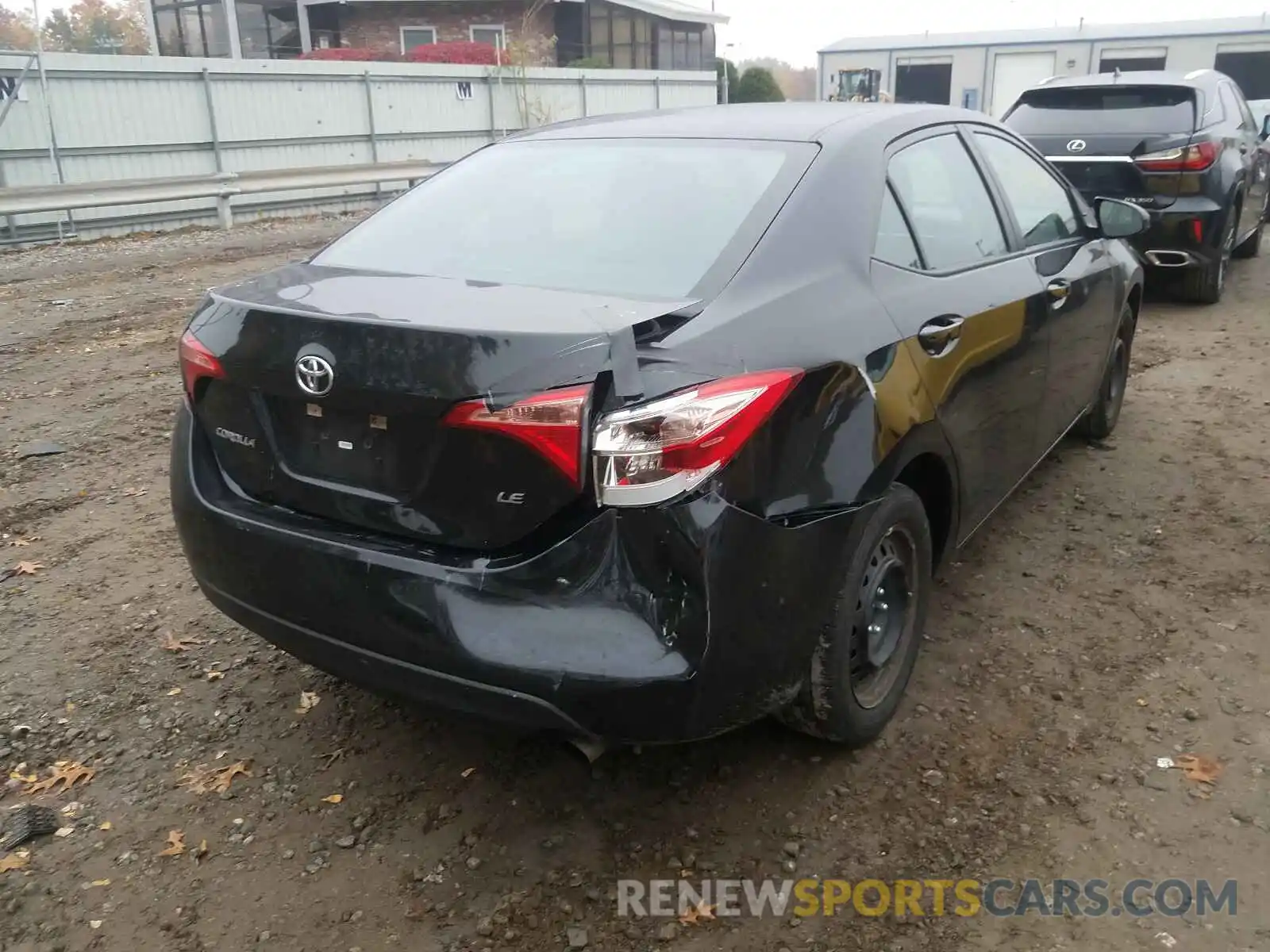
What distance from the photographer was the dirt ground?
2363 millimetres

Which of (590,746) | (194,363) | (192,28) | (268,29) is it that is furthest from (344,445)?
(268,29)

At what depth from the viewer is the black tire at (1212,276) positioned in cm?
795

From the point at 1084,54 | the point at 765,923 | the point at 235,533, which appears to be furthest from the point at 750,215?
the point at 1084,54

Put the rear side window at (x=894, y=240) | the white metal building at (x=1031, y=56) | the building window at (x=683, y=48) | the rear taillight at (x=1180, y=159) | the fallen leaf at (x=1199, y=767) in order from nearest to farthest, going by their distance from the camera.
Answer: the fallen leaf at (x=1199, y=767)
the rear side window at (x=894, y=240)
the rear taillight at (x=1180, y=159)
the white metal building at (x=1031, y=56)
the building window at (x=683, y=48)

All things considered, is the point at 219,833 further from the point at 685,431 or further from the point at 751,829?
the point at 685,431

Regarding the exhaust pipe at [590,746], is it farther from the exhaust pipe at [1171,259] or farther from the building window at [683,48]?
the building window at [683,48]

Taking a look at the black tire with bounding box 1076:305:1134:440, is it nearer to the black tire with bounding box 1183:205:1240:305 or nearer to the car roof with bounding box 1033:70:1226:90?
the black tire with bounding box 1183:205:1240:305

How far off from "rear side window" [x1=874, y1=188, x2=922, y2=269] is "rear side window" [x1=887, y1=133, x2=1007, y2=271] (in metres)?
0.06

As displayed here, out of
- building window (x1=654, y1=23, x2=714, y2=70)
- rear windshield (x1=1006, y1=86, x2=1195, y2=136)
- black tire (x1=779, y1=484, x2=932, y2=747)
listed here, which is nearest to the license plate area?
black tire (x1=779, y1=484, x2=932, y2=747)

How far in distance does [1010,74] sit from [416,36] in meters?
15.6

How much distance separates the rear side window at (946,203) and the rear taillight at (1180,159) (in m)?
4.75

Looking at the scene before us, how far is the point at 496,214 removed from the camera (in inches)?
120

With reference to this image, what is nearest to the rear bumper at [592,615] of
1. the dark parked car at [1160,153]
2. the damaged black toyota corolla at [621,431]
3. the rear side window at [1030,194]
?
the damaged black toyota corolla at [621,431]

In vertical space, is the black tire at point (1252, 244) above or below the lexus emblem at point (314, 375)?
below
